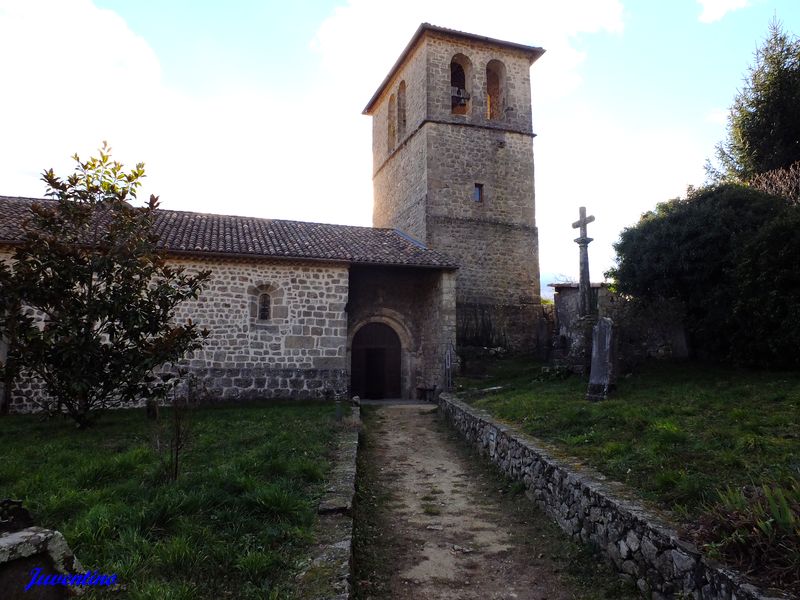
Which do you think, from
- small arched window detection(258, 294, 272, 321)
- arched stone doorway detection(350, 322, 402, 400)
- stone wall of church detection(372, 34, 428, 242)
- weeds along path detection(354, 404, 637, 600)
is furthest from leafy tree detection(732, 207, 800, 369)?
small arched window detection(258, 294, 272, 321)

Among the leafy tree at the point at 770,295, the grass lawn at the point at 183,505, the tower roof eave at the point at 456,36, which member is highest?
the tower roof eave at the point at 456,36

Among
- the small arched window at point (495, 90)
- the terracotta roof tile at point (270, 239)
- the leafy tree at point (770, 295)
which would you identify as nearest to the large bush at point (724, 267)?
the leafy tree at point (770, 295)

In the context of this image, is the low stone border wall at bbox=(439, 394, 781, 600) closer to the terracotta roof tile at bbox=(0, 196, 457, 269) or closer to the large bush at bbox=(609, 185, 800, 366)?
the large bush at bbox=(609, 185, 800, 366)

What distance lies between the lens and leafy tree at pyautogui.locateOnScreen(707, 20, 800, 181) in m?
15.8

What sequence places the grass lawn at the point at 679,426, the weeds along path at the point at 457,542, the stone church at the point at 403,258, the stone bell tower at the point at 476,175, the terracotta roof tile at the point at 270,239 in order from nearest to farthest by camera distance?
the weeds along path at the point at 457,542 → the grass lawn at the point at 679,426 → the terracotta roof tile at the point at 270,239 → the stone church at the point at 403,258 → the stone bell tower at the point at 476,175

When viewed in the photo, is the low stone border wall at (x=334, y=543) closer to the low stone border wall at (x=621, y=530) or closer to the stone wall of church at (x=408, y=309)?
the low stone border wall at (x=621, y=530)

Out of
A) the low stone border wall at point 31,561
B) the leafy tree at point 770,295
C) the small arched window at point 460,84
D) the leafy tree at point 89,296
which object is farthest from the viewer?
the small arched window at point 460,84

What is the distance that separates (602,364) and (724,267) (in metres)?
3.74

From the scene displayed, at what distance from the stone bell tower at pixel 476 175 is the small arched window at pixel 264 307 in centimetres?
633

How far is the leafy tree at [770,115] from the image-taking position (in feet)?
51.8

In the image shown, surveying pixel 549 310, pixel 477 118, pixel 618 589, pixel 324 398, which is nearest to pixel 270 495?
pixel 618 589

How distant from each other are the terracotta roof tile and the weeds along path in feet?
23.8

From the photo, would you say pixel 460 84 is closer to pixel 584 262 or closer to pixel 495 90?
pixel 495 90

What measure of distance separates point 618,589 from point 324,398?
1038 cm
